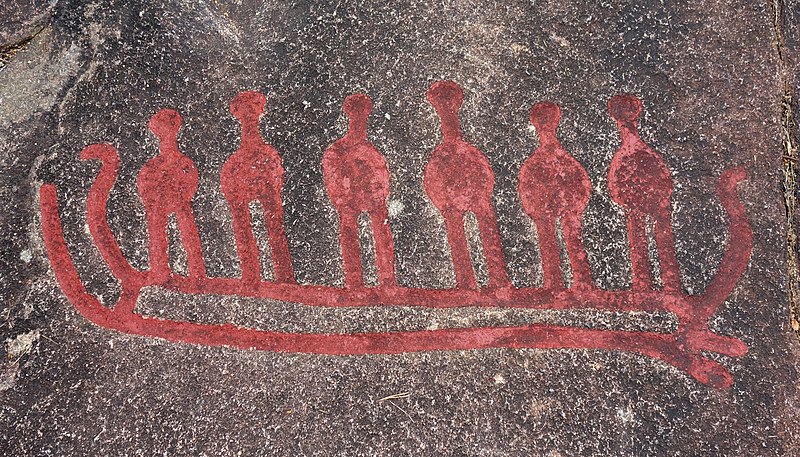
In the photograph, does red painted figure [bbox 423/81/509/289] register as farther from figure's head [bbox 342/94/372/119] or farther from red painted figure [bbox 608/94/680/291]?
red painted figure [bbox 608/94/680/291]

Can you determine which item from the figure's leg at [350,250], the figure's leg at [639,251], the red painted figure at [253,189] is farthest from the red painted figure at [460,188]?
the red painted figure at [253,189]

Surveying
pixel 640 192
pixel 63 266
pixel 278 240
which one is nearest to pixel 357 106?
pixel 278 240

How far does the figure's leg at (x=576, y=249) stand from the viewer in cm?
154

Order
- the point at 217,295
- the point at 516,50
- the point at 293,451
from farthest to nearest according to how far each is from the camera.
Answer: the point at 516,50
the point at 217,295
the point at 293,451

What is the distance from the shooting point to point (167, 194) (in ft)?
5.40

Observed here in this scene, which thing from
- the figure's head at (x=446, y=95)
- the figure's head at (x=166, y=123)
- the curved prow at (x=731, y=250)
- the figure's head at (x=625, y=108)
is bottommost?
the curved prow at (x=731, y=250)

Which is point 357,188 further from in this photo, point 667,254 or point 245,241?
point 667,254

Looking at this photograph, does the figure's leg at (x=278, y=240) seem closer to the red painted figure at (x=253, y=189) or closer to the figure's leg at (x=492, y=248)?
the red painted figure at (x=253, y=189)

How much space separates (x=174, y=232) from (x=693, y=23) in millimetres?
1756

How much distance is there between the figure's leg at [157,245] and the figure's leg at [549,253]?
1.13 meters

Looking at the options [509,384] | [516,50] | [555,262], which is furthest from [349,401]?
[516,50]

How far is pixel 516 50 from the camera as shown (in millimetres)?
1703

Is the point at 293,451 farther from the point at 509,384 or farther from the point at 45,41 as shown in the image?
the point at 45,41

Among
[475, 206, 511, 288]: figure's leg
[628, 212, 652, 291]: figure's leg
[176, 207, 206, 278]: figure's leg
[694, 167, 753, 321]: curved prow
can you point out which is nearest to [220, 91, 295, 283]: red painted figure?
[176, 207, 206, 278]: figure's leg
